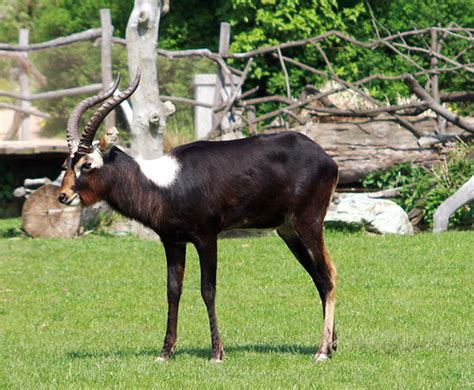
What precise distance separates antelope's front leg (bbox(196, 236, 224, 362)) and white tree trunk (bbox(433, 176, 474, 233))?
928cm

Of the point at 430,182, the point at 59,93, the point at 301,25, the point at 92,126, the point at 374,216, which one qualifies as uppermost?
the point at 301,25

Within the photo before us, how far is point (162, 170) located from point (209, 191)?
1.52ft

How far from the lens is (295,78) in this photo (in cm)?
2586

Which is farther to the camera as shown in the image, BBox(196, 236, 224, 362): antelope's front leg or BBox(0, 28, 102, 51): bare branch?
BBox(0, 28, 102, 51): bare branch

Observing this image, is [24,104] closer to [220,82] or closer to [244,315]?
[220,82]

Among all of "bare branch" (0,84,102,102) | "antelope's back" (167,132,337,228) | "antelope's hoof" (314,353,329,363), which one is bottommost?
"antelope's hoof" (314,353,329,363)

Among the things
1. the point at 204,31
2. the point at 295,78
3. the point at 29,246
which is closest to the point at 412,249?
the point at 29,246

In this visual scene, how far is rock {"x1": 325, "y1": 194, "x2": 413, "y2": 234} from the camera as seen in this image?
18.6 meters

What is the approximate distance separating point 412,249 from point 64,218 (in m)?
6.18

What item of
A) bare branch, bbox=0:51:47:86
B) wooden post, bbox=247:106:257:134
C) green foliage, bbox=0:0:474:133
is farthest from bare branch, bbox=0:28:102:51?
green foliage, bbox=0:0:474:133

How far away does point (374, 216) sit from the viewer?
1872 cm

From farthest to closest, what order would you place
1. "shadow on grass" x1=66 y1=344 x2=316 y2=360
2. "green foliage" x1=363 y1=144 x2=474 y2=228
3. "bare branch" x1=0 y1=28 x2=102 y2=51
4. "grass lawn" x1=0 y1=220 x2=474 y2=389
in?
"bare branch" x1=0 y1=28 x2=102 y2=51
"green foliage" x1=363 y1=144 x2=474 y2=228
"shadow on grass" x1=66 y1=344 x2=316 y2=360
"grass lawn" x1=0 y1=220 x2=474 y2=389

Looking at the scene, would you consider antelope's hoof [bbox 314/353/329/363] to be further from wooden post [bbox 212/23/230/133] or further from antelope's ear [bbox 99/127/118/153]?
wooden post [bbox 212/23/230/133]

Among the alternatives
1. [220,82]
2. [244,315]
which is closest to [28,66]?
[220,82]
